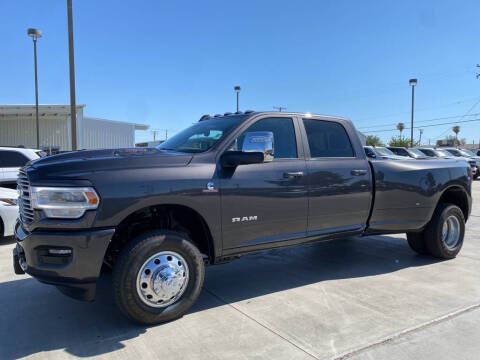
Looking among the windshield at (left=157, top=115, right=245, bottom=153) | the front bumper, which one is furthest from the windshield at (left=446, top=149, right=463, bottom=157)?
the front bumper

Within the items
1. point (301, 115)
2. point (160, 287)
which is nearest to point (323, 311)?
point (160, 287)

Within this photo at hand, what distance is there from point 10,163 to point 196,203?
20.9ft

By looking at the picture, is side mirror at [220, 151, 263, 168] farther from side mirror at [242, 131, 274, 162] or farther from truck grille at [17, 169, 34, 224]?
truck grille at [17, 169, 34, 224]

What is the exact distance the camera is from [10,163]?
7953 millimetres

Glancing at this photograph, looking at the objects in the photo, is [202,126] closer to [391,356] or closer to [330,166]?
[330,166]

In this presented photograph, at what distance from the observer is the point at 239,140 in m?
3.85

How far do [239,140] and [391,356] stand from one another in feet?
7.54

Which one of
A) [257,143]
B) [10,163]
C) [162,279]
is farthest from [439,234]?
[10,163]

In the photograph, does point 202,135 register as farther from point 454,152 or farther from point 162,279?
point 454,152

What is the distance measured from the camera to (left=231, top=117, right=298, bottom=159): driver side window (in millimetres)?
4059

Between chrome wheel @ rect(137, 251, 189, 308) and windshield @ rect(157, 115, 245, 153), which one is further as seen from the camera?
windshield @ rect(157, 115, 245, 153)

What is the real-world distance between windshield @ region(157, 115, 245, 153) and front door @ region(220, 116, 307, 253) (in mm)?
210

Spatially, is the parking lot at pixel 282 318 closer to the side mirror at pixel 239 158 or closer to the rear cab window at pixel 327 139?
the side mirror at pixel 239 158

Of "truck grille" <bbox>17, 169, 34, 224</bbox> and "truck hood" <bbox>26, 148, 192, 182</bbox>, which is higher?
"truck hood" <bbox>26, 148, 192, 182</bbox>
